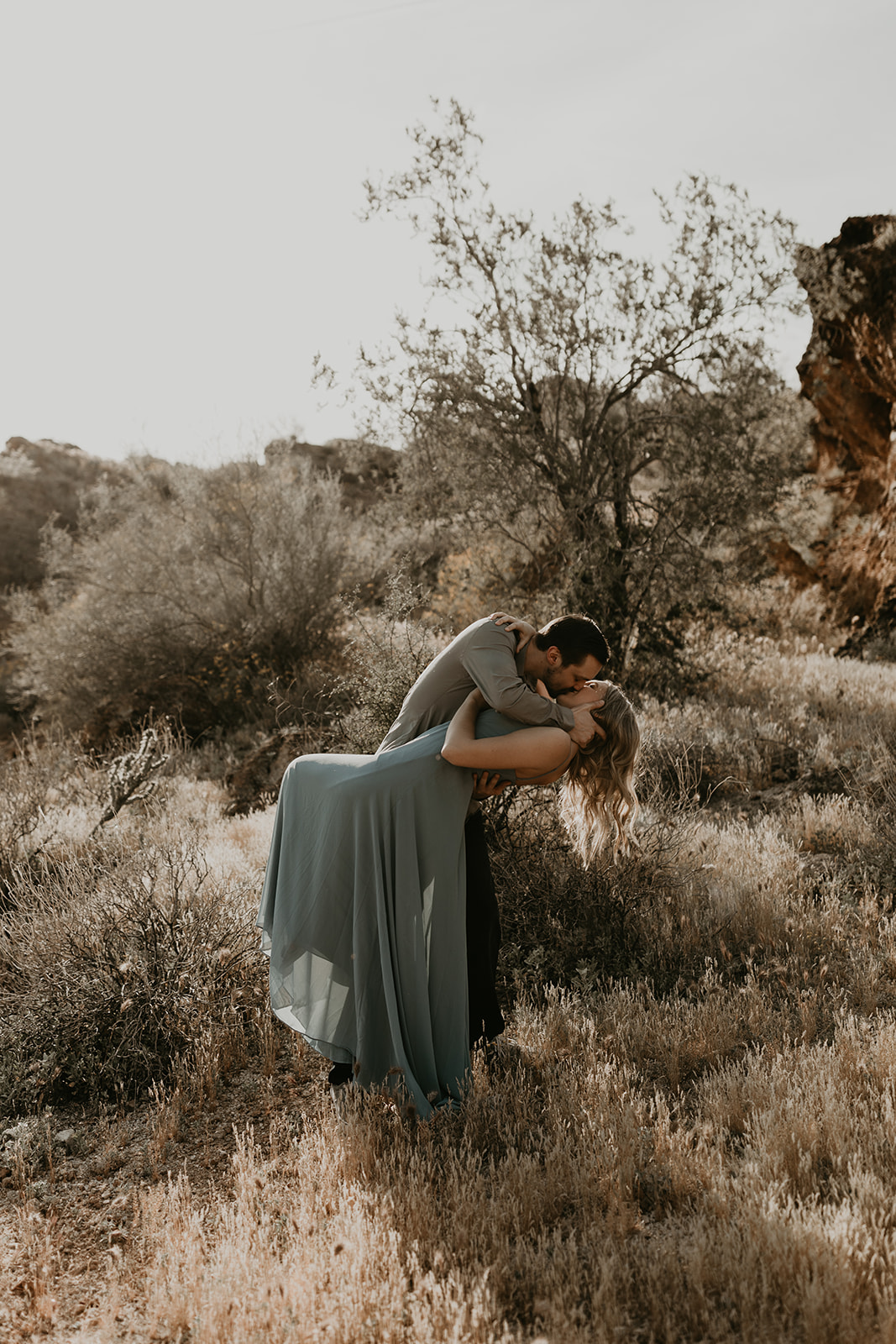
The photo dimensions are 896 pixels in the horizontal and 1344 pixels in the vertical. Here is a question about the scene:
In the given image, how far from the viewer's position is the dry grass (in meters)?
2.34

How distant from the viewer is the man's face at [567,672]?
3.47m

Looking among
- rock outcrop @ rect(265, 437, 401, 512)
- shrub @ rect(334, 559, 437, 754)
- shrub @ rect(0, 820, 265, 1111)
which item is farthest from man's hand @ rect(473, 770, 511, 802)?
rock outcrop @ rect(265, 437, 401, 512)

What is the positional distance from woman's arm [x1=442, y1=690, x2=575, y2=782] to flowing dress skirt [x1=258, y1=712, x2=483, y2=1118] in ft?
0.43

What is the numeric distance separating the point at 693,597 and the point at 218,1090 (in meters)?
7.82

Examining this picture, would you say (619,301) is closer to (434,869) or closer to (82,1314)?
(434,869)

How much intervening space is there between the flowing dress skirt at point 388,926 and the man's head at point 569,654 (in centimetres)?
34

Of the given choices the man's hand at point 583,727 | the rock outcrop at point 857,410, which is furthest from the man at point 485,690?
the rock outcrop at point 857,410

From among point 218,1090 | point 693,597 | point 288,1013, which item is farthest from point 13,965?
point 693,597

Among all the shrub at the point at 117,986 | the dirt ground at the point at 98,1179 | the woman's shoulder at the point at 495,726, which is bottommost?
the dirt ground at the point at 98,1179

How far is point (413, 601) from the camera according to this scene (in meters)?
6.75

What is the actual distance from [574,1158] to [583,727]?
1451 mm

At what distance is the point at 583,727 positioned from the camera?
3365mm

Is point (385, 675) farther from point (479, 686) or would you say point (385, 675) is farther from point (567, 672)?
point (479, 686)

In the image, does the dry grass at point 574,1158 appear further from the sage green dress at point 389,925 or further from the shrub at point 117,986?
the sage green dress at point 389,925
